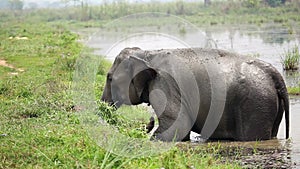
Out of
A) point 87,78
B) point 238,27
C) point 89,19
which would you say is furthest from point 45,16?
point 87,78

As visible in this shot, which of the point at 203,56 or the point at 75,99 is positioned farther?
the point at 75,99

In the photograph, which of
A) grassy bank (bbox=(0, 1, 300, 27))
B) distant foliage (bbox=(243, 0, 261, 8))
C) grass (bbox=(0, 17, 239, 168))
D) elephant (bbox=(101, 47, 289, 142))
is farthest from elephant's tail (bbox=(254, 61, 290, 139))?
distant foliage (bbox=(243, 0, 261, 8))

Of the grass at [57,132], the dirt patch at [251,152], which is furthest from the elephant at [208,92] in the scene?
the grass at [57,132]

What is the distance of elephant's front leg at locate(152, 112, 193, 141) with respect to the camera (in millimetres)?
8750

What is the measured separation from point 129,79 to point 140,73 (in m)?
0.29

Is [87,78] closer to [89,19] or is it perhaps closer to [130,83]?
[130,83]

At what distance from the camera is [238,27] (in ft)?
127

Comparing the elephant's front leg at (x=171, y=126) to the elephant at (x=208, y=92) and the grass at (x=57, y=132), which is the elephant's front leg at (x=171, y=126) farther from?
the grass at (x=57, y=132)

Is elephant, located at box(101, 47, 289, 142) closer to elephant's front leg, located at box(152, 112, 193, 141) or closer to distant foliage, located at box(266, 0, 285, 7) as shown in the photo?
elephant's front leg, located at box(152, 112, 193, 141)

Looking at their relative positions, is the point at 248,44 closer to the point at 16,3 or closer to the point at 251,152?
the point at 251,152

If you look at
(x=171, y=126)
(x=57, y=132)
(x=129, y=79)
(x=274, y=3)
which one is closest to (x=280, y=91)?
(x=171, y=126)

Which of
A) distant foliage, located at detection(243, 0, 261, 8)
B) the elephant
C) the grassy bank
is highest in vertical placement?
the elephant

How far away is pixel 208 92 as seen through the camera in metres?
8.89

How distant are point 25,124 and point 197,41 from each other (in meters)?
3.48
